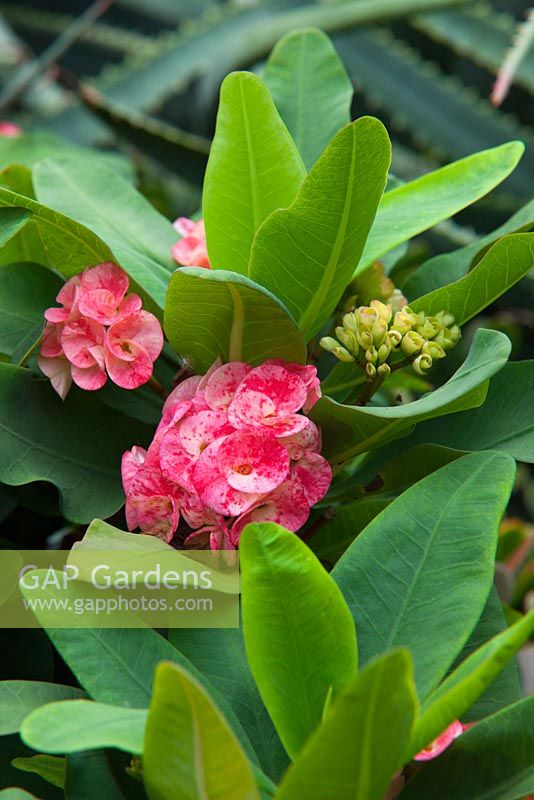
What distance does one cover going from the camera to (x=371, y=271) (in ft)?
2.27

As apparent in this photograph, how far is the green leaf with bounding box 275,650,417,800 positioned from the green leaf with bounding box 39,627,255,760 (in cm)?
9

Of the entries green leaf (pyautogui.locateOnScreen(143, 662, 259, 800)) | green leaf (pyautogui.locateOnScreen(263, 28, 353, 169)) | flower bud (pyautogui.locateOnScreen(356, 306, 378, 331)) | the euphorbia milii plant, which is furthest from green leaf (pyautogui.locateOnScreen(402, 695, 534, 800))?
green leaf (pyautogui.locateOnScreen(263, 28, 353, 169))

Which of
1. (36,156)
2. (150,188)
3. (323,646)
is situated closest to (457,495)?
(323,646)

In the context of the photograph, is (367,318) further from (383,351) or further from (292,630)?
(292,630)

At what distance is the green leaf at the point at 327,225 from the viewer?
0.55 metres

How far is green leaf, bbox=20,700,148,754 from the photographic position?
0.43 m

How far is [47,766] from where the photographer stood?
559 mm

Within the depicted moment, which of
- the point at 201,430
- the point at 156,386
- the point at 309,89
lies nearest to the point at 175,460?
the point at 201,430

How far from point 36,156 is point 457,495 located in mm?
761

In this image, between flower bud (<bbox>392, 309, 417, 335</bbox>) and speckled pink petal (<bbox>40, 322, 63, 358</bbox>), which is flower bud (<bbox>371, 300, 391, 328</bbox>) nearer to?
flower bud (<bbox>392, 309, 417, 335</bbox>)

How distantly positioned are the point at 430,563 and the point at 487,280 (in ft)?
0.61

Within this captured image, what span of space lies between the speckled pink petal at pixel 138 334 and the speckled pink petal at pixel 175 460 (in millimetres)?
75

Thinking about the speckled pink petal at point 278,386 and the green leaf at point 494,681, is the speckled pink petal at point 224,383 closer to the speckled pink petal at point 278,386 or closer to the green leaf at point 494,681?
the speckled pink petal at point 278,386

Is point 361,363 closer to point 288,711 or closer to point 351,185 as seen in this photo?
point 351,185
